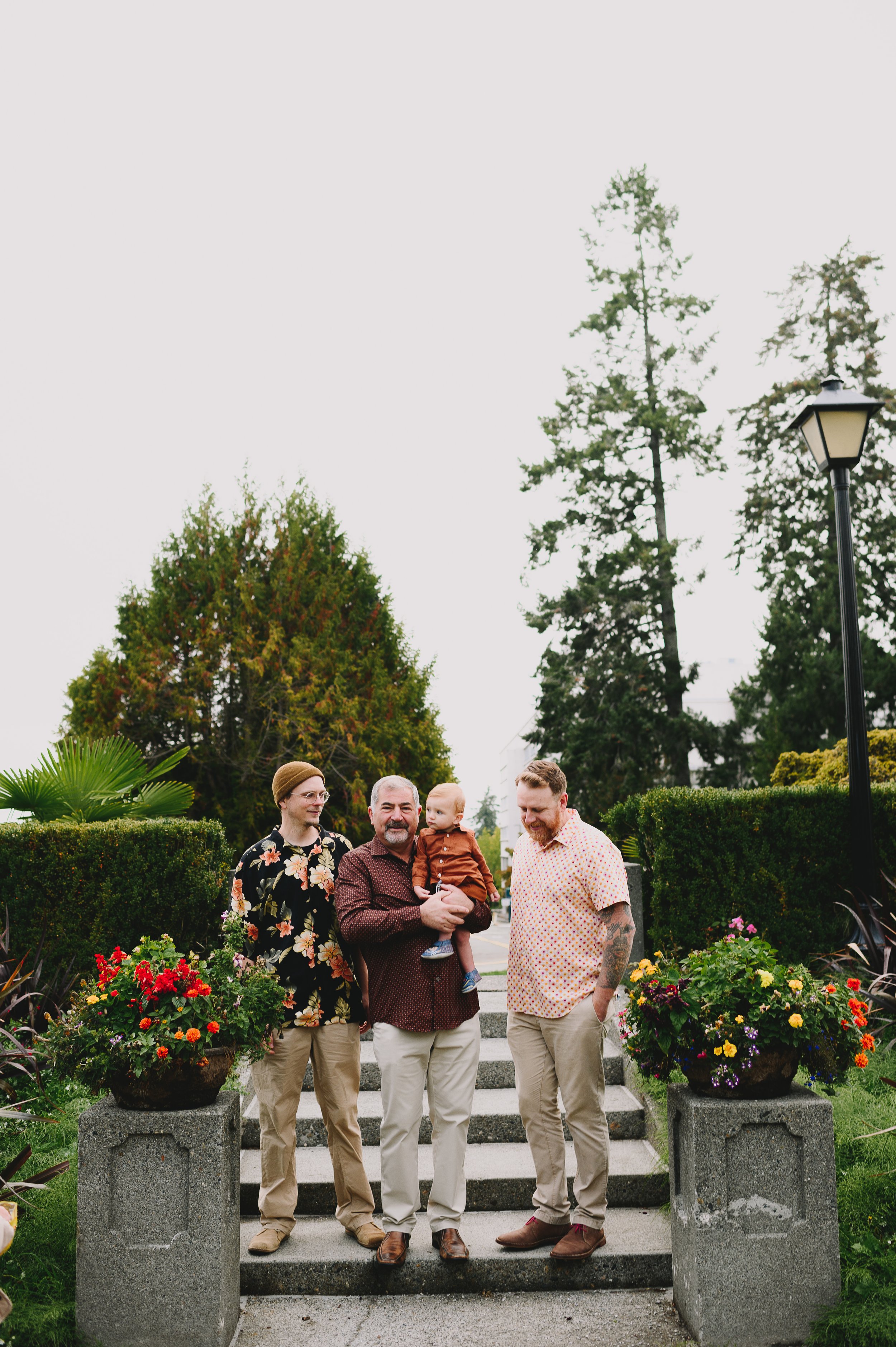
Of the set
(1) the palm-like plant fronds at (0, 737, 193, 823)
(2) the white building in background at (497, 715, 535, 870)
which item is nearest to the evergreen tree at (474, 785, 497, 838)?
(2) the white building in background at (497, 715, 535, 870)

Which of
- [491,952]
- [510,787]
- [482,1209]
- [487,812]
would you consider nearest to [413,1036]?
[482,1209]

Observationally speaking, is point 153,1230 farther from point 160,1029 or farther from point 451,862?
point 451,862

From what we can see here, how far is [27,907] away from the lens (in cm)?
626

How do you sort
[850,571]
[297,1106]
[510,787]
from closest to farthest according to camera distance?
1. [297,1106]
2. [850,571]
3. [510,787]

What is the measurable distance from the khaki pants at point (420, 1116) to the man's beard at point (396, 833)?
→ 29.4 inches

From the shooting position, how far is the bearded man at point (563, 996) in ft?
13.2

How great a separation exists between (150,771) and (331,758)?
16.9 metres

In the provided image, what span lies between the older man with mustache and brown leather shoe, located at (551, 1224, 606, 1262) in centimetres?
39

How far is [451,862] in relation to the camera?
162 inches

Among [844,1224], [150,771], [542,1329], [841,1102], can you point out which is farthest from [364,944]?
[150,771]

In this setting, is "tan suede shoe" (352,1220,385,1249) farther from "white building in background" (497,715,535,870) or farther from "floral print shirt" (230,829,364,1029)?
"white building in background" (497,715,535,870)

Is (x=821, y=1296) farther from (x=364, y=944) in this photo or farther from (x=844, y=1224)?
(x=364, y=944)

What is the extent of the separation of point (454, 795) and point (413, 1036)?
99cm

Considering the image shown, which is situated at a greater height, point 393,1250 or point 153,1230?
point 153,1230
